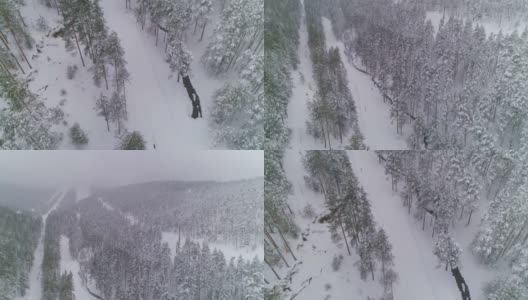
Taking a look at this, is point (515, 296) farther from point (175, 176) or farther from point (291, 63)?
point (175, 176)

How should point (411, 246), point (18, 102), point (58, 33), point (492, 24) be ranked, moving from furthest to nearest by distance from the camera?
point (492, 24), point (411, 246), point (58, 33), point (18, 102)

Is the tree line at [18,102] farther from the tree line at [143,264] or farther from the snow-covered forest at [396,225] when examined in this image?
the snow-covered forest at [396,225]

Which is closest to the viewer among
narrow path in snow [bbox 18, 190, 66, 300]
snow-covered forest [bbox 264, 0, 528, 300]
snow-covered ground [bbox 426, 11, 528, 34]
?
narrow path in snow [bbox 18, 190, 66, 300]

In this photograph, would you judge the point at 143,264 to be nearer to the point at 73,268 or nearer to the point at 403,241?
the point at 73,268

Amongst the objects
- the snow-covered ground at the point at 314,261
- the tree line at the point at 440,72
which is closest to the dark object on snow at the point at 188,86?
the snow-covered ground at the point at 314,261

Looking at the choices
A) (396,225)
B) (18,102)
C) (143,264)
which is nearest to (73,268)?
(143,264)

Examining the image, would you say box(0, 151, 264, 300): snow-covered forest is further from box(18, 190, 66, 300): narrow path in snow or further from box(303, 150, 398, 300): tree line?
box(303, 150, 398, 300): tree line

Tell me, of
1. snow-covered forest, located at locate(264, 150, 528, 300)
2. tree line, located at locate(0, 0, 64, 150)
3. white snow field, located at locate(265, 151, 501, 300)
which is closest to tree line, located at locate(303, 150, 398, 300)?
snow-covered forest, located at locate(264, 150, 528, 300)
